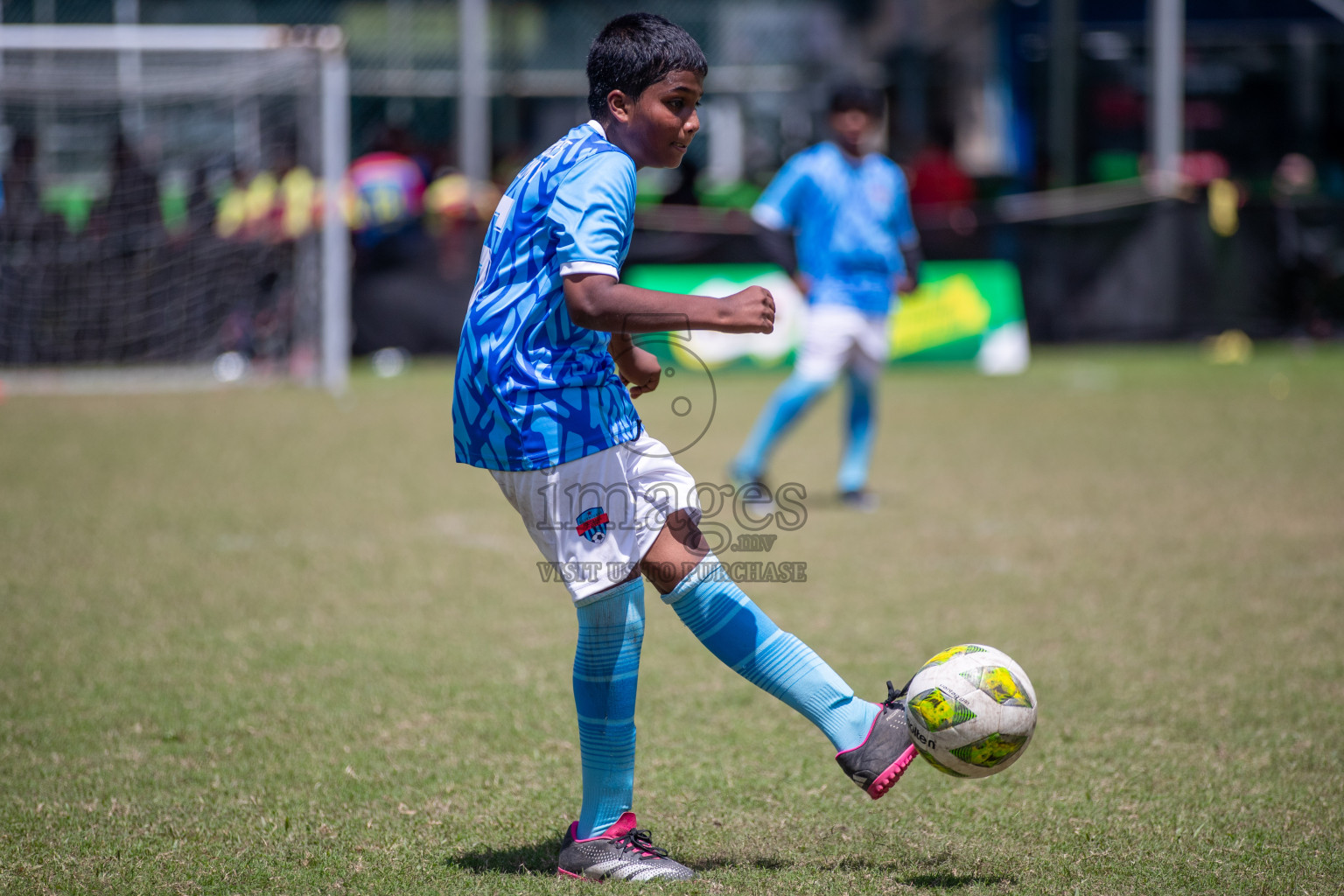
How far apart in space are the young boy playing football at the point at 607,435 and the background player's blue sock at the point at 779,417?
4442 mm

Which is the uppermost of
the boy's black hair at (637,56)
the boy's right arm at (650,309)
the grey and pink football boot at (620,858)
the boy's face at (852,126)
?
the boy's face at (852,126)

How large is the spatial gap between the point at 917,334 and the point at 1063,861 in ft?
33.8

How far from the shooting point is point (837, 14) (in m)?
23.7

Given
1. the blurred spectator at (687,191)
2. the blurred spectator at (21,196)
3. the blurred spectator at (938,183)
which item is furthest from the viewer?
the blurred spectator at (938,183)

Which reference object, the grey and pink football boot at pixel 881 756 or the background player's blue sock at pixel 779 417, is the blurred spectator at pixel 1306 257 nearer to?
the background player's blue sock at pixel 779 417

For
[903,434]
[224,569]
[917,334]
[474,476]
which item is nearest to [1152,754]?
[224,569]

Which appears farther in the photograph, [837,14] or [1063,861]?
[837,14]

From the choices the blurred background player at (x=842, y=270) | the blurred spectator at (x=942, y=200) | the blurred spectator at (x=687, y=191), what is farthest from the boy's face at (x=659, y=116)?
the blurred spectator at (x=687, y=191)

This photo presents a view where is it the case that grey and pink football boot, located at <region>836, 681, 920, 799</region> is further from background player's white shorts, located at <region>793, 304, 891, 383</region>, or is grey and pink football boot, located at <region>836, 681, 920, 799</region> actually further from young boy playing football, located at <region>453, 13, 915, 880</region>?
background player's white shorts, located at <region>793, 304, 891, 383</region>

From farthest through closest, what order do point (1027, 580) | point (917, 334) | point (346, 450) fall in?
point (917, 334) < point (346, 450) < point (1027, 580)

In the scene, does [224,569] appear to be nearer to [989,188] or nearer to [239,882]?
[239,882]

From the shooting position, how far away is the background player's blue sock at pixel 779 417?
745cm

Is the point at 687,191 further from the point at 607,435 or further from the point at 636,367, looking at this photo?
the point at 607,435

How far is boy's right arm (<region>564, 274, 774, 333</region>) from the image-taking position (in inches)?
105
